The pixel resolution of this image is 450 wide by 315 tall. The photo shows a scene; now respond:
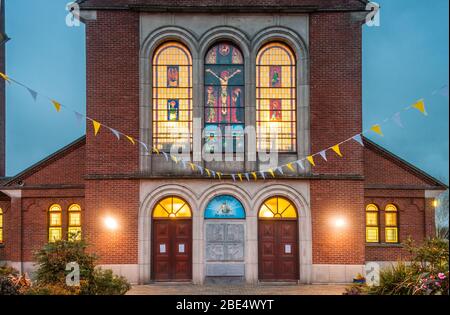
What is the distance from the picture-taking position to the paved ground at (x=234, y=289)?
16.6m

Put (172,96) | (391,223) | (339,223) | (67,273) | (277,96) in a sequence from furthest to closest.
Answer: (391,223) < (277,96) < (172,96) < (339,223) < (67,273)

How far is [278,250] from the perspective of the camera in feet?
61.5

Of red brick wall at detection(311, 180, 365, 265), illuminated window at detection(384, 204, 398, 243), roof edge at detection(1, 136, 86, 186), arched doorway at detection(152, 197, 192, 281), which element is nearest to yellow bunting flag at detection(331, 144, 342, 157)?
red brick wall at detection(311, 180, 365, 265)

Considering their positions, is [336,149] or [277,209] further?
[277,209]

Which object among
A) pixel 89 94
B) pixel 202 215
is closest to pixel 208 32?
pixel 89 94

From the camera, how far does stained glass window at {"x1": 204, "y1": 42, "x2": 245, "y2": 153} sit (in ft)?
61.8

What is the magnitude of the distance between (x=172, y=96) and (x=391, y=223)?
10.1 meters

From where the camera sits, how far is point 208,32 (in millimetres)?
18781

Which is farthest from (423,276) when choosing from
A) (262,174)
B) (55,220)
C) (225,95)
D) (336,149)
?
(55,220)

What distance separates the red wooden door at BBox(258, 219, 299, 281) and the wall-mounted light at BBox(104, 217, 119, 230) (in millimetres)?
5140

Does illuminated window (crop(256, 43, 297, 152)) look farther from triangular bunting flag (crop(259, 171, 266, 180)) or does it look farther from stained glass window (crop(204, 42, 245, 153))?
triangular bunting flag (crop(259, 171, 266, 180))

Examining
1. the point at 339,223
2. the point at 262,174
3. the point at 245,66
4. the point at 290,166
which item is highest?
the point at 245,66

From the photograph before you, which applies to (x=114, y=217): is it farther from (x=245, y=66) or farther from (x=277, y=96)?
(x=277, y=96)

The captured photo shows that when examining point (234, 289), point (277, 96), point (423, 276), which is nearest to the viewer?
point (423, 276)
